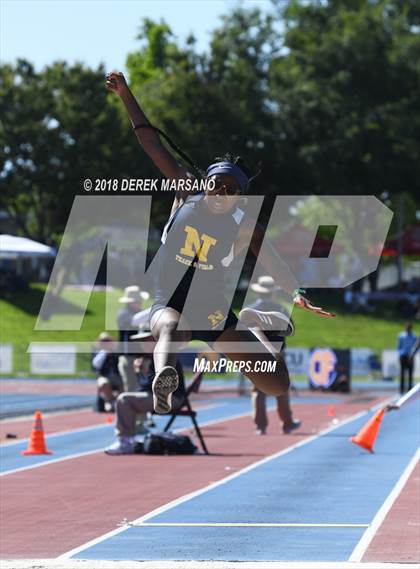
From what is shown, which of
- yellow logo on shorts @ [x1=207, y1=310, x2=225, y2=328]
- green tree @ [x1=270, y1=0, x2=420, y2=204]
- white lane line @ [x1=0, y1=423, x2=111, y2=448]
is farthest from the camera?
green tree @ [x1=270, y1=0, x2=420, y2=204]

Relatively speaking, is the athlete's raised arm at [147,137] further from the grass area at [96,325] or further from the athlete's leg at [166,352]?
the grass area at [96,325]

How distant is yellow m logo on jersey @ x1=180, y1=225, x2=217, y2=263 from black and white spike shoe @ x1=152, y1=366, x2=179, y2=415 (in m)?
0.77

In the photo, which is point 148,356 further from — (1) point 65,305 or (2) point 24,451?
(1) point 65,305

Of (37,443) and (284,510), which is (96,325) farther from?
(284,510)

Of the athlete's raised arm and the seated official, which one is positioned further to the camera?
the seated official

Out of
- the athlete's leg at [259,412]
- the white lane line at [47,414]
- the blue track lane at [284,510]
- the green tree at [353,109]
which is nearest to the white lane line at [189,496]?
the blue track lane at [284,510]

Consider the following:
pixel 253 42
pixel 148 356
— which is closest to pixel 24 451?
pixel 148 356

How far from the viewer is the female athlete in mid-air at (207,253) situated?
A: 25.1ft

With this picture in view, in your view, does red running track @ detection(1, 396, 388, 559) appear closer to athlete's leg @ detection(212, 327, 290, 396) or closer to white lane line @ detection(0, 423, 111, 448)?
white lane line @ detection(0, 423, 111, 448)

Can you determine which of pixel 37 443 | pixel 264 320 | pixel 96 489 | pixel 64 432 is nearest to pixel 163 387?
pixel 264 320

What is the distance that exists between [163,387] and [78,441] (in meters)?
12.6

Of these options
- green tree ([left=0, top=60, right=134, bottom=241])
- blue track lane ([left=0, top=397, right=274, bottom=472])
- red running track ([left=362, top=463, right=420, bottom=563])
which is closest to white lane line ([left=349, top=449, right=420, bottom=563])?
red running track ([left=362, top=463, right=420, bottom=563])

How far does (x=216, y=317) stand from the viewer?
7.80 metres

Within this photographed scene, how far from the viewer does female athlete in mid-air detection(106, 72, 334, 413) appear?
765cm
